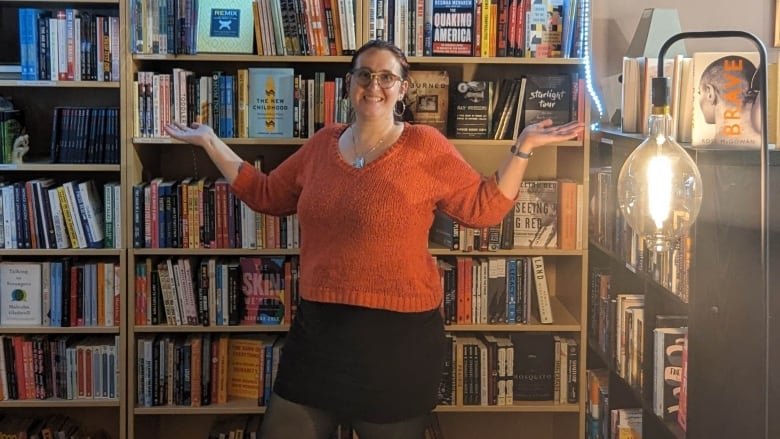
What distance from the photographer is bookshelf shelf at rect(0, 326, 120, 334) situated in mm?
3191

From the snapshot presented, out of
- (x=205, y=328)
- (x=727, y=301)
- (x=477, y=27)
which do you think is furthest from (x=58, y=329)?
(x=727, y=301)

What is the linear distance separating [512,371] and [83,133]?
5.20 feet

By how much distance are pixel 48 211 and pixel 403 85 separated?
1.41m

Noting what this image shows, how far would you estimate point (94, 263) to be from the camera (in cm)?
321

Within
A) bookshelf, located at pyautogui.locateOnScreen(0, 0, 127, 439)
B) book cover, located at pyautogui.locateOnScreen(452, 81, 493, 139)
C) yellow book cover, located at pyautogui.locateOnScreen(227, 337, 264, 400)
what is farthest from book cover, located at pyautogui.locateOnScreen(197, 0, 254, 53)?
yellow book cover, located at pyautogui.locateOnScreen(227, 337, 264, 400)

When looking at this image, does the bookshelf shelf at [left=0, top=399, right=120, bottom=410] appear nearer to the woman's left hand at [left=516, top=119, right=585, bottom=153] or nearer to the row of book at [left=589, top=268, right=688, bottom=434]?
the row of book at [left=589, top=268, right=688, bottom=434]

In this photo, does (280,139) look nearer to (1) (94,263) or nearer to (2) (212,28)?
(2) (212,28)

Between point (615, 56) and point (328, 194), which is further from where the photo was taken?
point (615, 56)

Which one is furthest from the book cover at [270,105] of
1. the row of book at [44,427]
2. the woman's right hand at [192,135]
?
the row of book at [44,427]

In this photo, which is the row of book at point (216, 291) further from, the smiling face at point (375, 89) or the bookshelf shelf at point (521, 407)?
the smiling face at point (375, 89)

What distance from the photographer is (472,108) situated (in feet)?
10.4

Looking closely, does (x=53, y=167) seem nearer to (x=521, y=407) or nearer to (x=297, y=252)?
(x=297, y=252)

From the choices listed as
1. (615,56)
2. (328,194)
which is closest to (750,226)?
(328,194)

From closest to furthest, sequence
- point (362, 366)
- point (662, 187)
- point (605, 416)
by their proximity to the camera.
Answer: point (662, 187) < point (362, 366) < point (605, 416)
